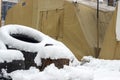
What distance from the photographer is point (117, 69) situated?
34.2 ft

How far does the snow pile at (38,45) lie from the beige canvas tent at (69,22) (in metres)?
5.77

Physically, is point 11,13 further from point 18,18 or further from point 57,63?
point 57,63

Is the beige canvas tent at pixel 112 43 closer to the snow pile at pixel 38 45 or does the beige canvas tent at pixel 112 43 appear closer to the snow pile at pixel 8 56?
the snow pile at pixel 38 45

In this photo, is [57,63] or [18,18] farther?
[18,18]

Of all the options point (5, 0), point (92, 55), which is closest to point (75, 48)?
point (92, 55)

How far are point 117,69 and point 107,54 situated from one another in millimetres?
2613

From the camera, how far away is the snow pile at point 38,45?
5469 millimetres

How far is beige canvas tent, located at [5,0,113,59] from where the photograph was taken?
45.4 feet

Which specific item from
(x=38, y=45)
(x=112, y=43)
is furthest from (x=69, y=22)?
(x=38, y=45)

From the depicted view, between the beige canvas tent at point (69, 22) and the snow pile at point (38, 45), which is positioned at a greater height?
the snow pile at point (38, 45)

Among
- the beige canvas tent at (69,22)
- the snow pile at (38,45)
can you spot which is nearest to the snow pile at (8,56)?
the snow pile at (38,45)

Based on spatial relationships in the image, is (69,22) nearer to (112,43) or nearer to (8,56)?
(112,43)

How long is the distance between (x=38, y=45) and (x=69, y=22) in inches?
275

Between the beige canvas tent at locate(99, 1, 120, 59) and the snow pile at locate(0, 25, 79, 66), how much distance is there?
5.04 metres
